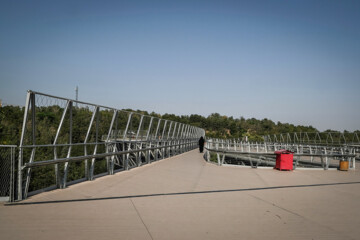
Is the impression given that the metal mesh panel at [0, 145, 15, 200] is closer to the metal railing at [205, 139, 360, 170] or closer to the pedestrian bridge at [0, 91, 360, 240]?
the pedestrian bridge at [0, 91, 360, 240]

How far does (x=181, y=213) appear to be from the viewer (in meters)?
6.23

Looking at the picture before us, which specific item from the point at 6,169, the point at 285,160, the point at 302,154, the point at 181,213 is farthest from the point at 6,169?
the point at 302,154

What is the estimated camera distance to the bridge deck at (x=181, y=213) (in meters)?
4.99

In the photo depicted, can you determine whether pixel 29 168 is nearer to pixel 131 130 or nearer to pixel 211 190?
pixel 211 190

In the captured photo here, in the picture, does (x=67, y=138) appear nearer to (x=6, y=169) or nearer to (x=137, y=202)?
(x=6, y=169)

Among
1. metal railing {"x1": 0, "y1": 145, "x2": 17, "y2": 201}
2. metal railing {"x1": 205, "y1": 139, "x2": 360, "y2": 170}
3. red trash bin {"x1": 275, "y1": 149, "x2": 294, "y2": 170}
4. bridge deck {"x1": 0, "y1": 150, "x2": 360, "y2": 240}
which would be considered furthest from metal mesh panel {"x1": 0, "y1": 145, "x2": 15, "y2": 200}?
red trash bin {"x1": 275, "y1": 149, "x2": 294, "y2": 170}

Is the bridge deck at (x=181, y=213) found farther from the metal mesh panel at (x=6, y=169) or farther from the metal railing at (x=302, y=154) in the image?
the metal railing at (x=302, y=154)

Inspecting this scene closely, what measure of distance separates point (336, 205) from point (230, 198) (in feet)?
8.20

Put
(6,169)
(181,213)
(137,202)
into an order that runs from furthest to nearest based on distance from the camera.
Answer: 1. (137,202)
2. (6,169)
3. (181,213)

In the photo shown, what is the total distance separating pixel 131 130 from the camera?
14453 millimetres

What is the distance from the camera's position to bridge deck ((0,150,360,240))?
499 centimetres

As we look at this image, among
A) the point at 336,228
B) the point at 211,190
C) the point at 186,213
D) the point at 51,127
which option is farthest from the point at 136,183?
the point at 336,228

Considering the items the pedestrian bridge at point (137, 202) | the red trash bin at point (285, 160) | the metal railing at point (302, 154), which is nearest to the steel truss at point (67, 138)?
the pedestrian bridge at point (137, 202)

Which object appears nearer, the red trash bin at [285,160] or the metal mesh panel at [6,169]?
the metal mesh panel at [6,169]
